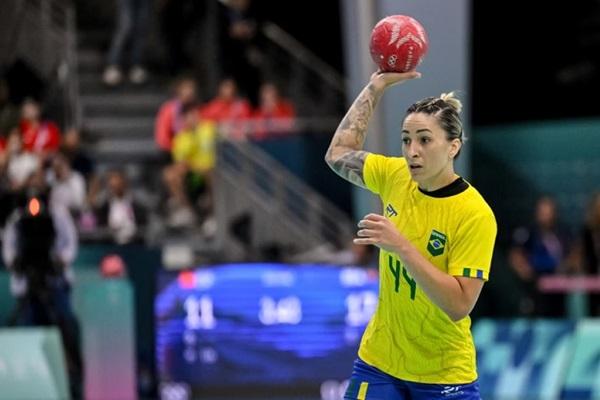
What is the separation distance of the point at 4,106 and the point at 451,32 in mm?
6137

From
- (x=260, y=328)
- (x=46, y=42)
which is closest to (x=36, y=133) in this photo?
(x=46, y=42)

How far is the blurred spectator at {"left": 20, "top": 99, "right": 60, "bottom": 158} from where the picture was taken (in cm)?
1609

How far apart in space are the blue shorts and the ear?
994 mm

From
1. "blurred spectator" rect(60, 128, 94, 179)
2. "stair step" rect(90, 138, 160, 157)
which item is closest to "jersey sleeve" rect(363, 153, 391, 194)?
"blurred spectator" rect(60, 128, 94, 179)

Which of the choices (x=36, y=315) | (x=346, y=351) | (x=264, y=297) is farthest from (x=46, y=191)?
(x=346, y=351)

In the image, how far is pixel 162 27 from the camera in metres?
18.9

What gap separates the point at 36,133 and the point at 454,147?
10968mm

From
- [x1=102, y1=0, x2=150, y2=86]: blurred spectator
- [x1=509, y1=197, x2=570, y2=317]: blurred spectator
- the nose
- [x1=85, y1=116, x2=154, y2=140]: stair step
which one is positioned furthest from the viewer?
[x1=85, y1=116, x2=154, y2=140]: stair step

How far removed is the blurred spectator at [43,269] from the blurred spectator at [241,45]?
576 centimetres

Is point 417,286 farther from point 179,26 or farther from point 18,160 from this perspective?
point 179,26

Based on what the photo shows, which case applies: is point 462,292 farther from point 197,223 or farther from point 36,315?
point 197,223

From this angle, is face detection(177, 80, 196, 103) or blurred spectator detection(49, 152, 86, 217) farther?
face detection(177, 80, 196, 103)

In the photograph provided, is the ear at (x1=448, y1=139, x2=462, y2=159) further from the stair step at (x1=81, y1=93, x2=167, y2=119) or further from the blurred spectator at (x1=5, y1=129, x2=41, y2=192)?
the stair step at (x1=81, y1=93, x2=167, y2=119)

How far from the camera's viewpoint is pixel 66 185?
15.2 meters
